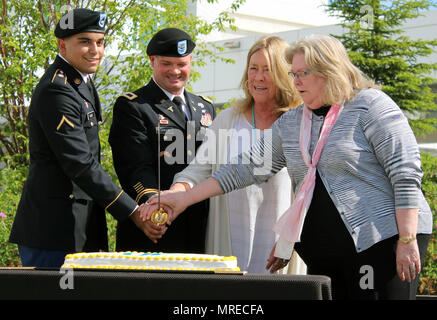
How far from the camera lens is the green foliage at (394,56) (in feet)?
56.7

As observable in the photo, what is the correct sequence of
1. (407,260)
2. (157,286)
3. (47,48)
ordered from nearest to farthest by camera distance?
(157,286) → (407,260) → (47,48)

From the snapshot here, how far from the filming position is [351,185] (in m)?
2.84

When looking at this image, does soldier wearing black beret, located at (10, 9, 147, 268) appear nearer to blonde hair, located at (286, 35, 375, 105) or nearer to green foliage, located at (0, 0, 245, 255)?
blonde hair, located at (286, 35, 375, 105)

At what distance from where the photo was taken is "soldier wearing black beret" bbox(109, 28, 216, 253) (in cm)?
382

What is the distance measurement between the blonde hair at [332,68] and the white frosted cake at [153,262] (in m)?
0.98

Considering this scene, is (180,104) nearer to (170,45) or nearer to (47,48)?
(170,45)

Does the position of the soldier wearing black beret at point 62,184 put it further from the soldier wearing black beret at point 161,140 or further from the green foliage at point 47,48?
the green foliage at point 47,48

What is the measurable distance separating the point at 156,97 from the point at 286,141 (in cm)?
117

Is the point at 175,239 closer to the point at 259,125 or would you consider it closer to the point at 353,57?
the point at 259,125

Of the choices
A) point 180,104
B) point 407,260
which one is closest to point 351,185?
point 407,260

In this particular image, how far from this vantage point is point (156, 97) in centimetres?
402

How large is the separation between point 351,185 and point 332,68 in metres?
0.53

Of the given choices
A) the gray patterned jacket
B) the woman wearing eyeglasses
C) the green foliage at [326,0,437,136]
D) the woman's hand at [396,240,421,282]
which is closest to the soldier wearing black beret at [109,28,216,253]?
the woman wearing eyeglasses
